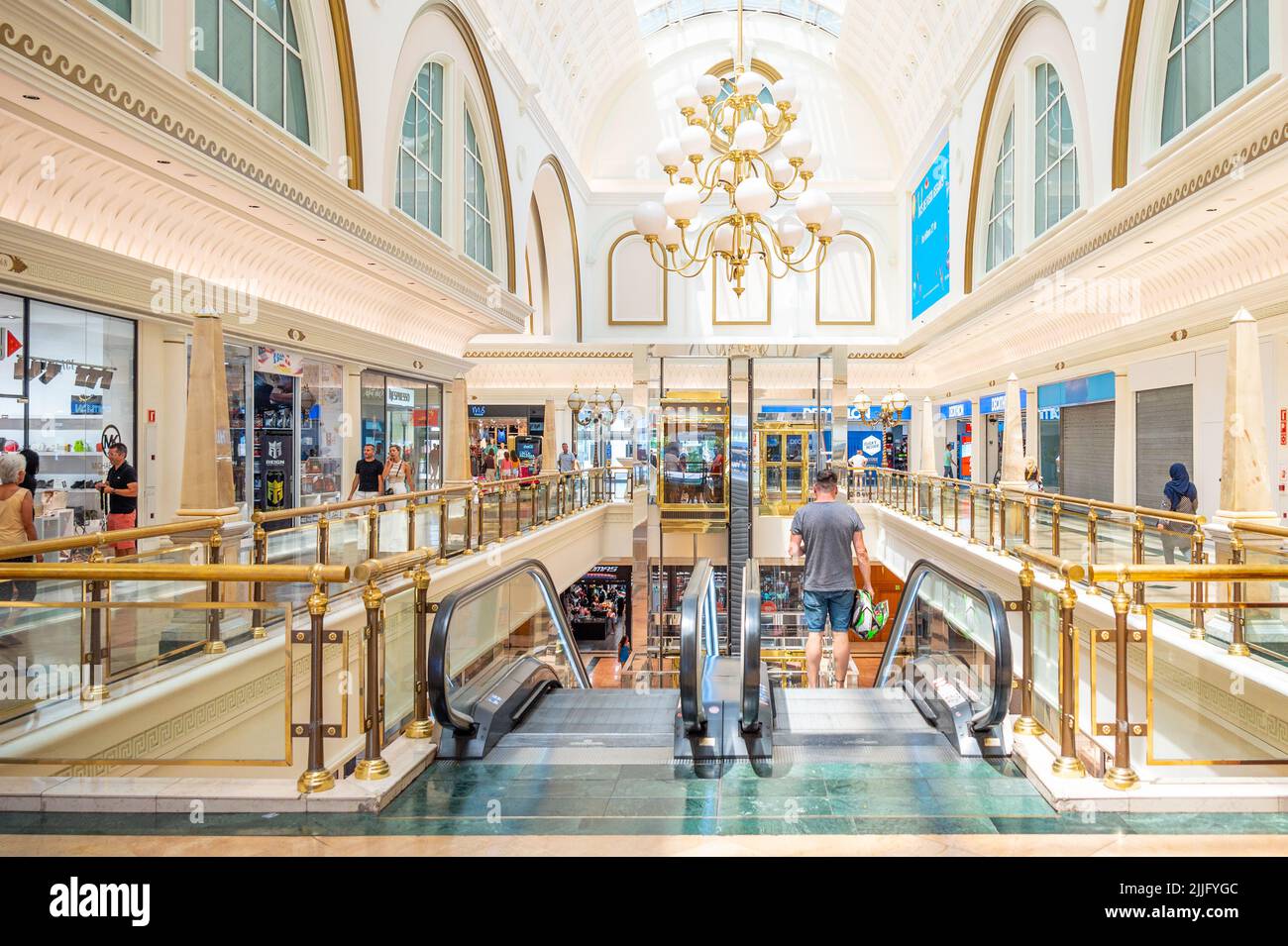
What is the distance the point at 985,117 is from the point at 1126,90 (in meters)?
6.40

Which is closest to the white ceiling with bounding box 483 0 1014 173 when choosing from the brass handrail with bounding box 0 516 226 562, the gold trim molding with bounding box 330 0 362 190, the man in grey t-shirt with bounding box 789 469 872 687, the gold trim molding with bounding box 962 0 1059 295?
the gold trim molding with bounding box 962 0 1059 295

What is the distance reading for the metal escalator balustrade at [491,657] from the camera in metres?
3.67

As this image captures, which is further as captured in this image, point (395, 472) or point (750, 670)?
point (395, 472)

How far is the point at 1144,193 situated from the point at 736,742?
888 centimetres

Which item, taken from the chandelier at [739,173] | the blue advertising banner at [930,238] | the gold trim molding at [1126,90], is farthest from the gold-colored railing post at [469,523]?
the blue advertising banner at [930,238]

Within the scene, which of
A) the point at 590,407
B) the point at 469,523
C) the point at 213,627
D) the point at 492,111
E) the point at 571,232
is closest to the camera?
the point at 213,627

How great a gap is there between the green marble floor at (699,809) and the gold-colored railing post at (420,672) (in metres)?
0.24

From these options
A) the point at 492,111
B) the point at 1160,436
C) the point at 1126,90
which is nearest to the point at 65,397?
the point at 492,111

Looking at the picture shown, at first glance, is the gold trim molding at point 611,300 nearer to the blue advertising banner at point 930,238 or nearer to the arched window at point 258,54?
the blue advertising banner at point 930,238

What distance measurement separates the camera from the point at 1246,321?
632 centimetres

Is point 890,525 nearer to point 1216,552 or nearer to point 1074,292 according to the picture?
point 1074,292

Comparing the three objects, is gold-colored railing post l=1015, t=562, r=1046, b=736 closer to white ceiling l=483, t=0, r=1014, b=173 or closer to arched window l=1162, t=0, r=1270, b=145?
arched window l=1162, t=0, r=1270, b=145

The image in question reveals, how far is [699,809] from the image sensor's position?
3.01 meters

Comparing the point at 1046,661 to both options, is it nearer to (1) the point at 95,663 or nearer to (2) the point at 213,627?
(2) the point at 213,627
